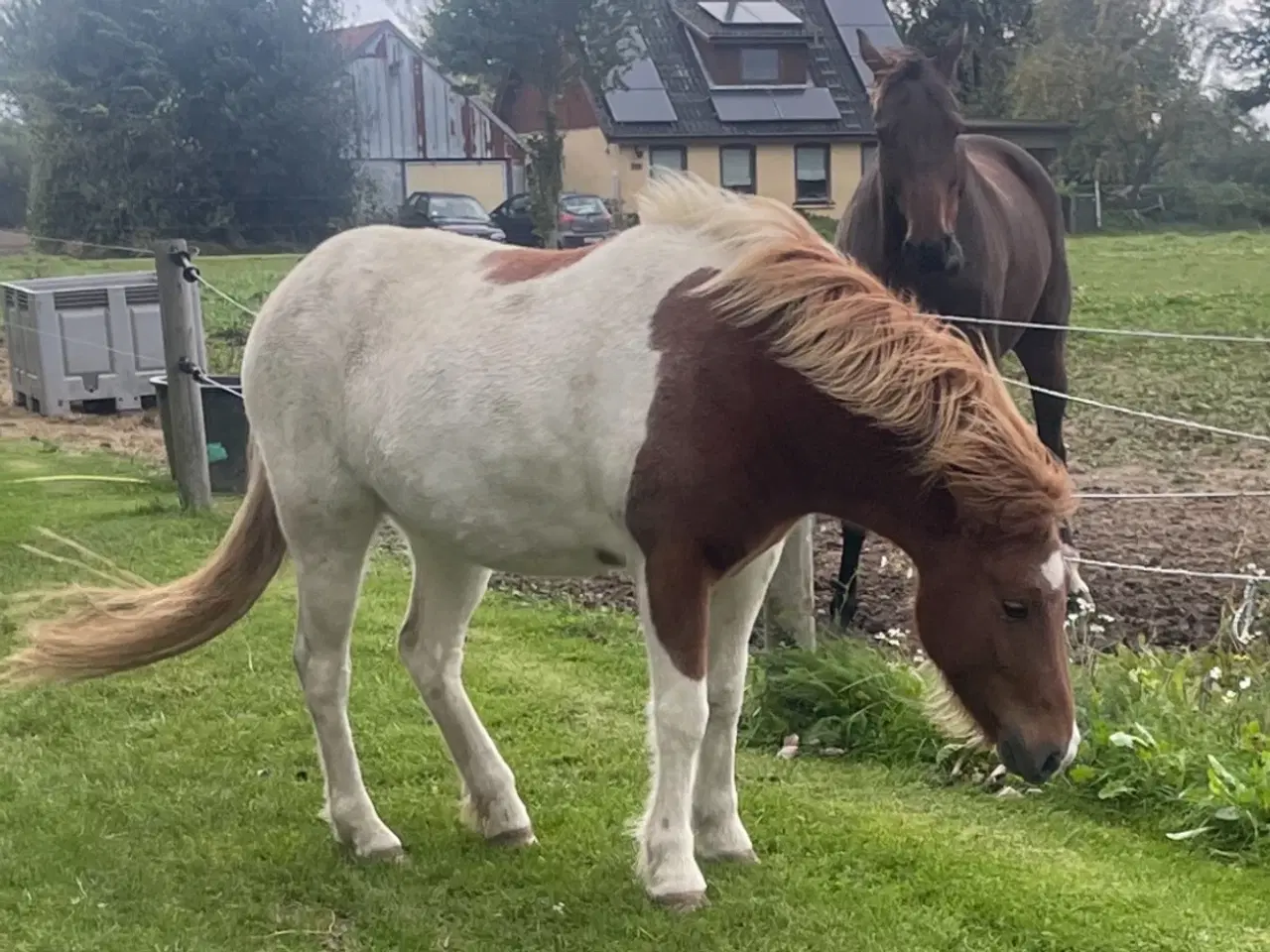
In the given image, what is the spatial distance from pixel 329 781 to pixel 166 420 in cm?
480

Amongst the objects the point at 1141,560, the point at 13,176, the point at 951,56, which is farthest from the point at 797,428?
the point at 13,176

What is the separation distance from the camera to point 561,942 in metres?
2.95

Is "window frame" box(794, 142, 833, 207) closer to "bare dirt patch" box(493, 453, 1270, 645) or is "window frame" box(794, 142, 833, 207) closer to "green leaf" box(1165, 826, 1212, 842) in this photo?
"bare dirt patch" box(493, 453, 1270, 645)

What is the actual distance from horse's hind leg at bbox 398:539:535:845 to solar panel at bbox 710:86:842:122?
94.9 feet

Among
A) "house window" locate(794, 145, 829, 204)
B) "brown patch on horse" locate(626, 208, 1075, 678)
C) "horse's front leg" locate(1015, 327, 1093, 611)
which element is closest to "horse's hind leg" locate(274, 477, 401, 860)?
"brown patch on horse" locate(626, 208, 1075, 678)

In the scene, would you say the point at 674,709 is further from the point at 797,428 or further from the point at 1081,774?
the point at 1081,774

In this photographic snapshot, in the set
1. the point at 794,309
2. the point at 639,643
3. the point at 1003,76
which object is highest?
the point at 1003,76

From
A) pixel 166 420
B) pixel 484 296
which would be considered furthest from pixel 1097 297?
pixel 484 296

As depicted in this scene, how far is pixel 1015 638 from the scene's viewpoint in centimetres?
267

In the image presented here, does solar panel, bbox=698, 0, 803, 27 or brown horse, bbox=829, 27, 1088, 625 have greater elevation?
solar panel, bbox=698, 0, 803, 27

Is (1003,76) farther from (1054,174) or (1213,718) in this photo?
(1213,718)

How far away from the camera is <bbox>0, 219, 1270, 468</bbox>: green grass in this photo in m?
8.27

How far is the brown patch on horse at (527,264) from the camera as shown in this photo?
3.21 meters

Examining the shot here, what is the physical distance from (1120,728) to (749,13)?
3130 centimetres
